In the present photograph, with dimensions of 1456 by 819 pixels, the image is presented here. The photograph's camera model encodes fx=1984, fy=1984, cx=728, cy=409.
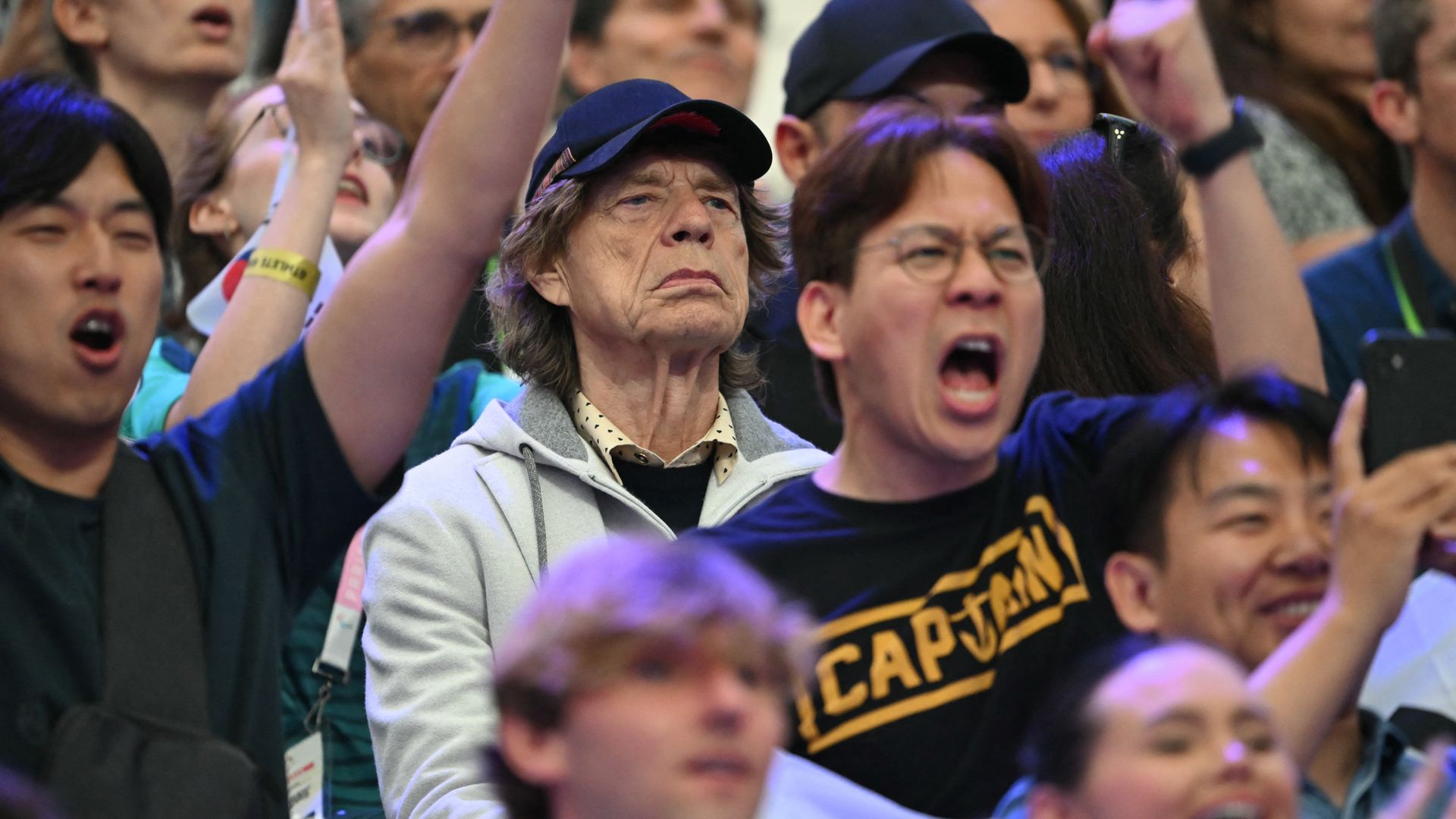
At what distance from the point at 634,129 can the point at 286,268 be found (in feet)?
2.16

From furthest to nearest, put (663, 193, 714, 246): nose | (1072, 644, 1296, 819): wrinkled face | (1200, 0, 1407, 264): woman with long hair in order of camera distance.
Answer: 1. (1200, 0, 1407, 264): woman with long hair
2. (663, 193, 714, 246): nose
3. (1072, 644, 1296, 819): wrinkled face

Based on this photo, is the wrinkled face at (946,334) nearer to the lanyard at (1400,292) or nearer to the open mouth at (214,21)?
the lanyard at (1400,292)

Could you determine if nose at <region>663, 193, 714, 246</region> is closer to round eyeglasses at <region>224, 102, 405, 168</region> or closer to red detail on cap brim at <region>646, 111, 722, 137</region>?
red detail on cap brim at <region>646, 111, 722, 137</region>

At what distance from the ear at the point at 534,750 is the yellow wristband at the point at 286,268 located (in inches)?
59.7

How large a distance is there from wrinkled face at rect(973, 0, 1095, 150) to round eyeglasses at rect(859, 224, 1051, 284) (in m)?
1.79

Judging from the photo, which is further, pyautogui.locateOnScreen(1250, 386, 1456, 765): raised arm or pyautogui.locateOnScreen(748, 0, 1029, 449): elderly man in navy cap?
pyautogui.locateOnScreen(748, 0, 1029, 449): elderly man in navy cap

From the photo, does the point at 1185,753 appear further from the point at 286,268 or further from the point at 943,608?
the point at 286,268

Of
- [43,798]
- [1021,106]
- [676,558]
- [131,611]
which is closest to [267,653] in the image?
[131,611]

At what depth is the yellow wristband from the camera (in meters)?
3.06

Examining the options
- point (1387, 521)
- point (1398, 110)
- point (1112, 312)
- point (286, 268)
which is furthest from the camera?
point (1398, 110)

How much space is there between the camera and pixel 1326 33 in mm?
4207

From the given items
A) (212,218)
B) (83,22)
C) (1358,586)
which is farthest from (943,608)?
(83,22)

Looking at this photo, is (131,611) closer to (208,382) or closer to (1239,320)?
(208,382)

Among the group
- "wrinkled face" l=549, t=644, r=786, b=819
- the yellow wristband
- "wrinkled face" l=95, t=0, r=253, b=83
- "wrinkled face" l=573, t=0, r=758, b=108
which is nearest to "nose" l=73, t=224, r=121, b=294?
the yellow wristband
